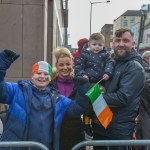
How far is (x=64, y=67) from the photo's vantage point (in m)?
4.25

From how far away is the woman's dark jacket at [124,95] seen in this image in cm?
398

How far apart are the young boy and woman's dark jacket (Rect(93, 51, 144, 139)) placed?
0.53ft

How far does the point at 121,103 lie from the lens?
399cm

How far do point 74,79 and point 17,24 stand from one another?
3986mm

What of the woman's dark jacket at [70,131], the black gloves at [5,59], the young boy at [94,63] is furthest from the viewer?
the young boy at [94,63]

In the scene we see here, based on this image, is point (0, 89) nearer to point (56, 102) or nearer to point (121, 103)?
point (56, 102)

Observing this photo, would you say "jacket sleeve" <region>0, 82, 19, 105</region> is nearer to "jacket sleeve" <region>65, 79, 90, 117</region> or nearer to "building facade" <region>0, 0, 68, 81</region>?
"jacket sleeve" <region>65, 79, 90, 117</region>

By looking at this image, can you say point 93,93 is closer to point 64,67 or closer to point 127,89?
point 127,89

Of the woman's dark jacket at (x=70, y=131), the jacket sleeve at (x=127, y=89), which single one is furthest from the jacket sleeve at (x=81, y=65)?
the jacket sleeve at (x=127, y=89)

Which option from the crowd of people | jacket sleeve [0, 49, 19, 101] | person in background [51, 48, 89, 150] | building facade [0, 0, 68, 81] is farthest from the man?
building facade [0, 0, 68, 81]

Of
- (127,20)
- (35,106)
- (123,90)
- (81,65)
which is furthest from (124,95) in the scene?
(127,20)

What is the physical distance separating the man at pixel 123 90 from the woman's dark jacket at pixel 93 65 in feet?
0.47

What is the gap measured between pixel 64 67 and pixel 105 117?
0.73 meters

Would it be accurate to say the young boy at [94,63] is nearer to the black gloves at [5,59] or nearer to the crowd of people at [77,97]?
the crowd of people at [77,97]
